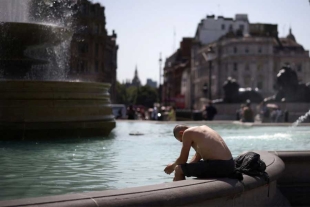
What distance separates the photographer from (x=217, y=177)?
5.66 meters

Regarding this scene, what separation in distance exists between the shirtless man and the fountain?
253 inches

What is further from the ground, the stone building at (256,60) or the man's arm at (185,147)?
the stone building at (256,60)

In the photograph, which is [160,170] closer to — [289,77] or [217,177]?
[217,177]

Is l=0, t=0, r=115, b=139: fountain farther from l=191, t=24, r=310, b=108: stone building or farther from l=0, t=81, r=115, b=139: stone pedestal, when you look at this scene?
l=191, t=24, r=310, b=108: stone building

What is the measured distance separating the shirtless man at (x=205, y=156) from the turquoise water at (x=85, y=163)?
91 centimetres

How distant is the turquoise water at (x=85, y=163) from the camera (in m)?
6.51

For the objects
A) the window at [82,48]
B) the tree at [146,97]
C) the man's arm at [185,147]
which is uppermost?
the window at [82,48]

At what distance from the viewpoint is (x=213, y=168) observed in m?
5.67

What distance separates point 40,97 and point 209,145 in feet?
22.2

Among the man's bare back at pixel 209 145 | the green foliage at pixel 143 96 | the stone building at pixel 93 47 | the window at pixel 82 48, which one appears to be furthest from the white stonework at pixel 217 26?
the man's bare back at pixel 209 145

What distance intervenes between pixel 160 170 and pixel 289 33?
128m

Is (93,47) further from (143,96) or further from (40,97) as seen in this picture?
(143,96)

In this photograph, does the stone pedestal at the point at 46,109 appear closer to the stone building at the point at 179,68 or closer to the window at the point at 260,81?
the window at the point at 260,81

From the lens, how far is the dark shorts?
564 centimetres
